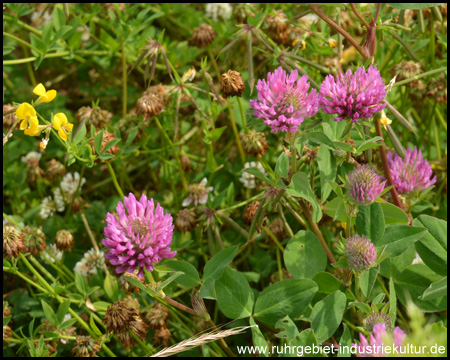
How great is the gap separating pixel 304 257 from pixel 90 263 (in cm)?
97

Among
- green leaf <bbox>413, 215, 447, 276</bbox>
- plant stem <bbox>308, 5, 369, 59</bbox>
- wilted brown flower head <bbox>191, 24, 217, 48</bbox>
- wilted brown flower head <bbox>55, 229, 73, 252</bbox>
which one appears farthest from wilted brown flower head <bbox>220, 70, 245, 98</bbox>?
wilted brown flower head <bbox>55, 229, 73, 252</bbox>

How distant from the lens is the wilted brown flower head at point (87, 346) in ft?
6.10

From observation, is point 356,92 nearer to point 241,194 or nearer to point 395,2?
point 395,2

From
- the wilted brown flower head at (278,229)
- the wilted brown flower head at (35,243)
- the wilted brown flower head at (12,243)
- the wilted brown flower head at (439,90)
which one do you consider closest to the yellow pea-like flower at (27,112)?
the wilted brown flower head at (12,243)

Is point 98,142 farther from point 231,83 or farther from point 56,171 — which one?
point 56,171

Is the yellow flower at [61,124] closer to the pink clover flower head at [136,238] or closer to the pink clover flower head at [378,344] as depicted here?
the pink clover flower head at [136,238]

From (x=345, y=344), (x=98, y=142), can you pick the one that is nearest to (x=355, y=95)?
(x=345, y=344)

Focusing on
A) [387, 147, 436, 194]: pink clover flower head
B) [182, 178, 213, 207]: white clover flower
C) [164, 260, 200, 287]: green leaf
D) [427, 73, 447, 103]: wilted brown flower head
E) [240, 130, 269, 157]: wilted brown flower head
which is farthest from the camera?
[427, 73, 447, 103]: wilted brown flower head

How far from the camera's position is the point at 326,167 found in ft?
5.08

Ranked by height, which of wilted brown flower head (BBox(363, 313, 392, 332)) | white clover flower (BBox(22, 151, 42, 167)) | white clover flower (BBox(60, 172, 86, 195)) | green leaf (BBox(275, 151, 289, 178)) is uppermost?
green leaf (BBox(275, 151, 289, 178))

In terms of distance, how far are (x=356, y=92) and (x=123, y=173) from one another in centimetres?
127

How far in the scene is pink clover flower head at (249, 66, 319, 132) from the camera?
1410 mm

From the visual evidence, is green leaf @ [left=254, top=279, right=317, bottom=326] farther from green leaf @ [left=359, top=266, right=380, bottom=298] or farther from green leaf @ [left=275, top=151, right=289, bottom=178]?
green leaf @ [left=275, top=151, right=289, bottom=178]

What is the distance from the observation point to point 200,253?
2.27 meters
